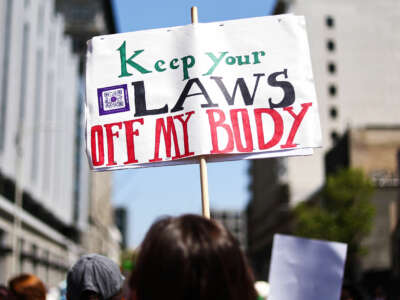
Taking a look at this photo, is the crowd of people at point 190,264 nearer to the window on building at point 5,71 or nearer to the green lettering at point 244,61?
the green lettering at point 244,61

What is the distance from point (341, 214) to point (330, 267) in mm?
43090

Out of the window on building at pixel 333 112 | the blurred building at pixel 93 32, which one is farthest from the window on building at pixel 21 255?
the blurred building at pixel 93 32

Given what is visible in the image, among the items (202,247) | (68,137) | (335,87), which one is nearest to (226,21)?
(202,247)

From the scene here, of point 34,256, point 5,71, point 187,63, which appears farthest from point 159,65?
point 34,256

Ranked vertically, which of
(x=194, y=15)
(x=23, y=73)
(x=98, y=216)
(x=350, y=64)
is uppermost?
(x=350, y=64)

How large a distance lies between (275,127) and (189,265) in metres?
3.08

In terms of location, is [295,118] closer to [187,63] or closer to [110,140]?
[187,63]

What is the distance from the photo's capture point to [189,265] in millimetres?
2207

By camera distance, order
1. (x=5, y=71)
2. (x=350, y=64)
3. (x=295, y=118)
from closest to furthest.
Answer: (x=295, y=118)
(x=5, y=71)
(x=350, y=64)

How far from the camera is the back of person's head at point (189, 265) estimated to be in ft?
7.25

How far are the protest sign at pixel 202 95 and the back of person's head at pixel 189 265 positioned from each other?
9.09 ft

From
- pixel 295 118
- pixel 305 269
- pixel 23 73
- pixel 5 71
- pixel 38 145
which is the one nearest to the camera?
pixel 305 269

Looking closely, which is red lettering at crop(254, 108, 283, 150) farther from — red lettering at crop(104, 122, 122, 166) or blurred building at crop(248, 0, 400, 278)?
blurred building at crop(248, 0, 400, 278)

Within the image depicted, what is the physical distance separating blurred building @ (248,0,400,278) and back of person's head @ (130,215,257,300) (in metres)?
74.8
